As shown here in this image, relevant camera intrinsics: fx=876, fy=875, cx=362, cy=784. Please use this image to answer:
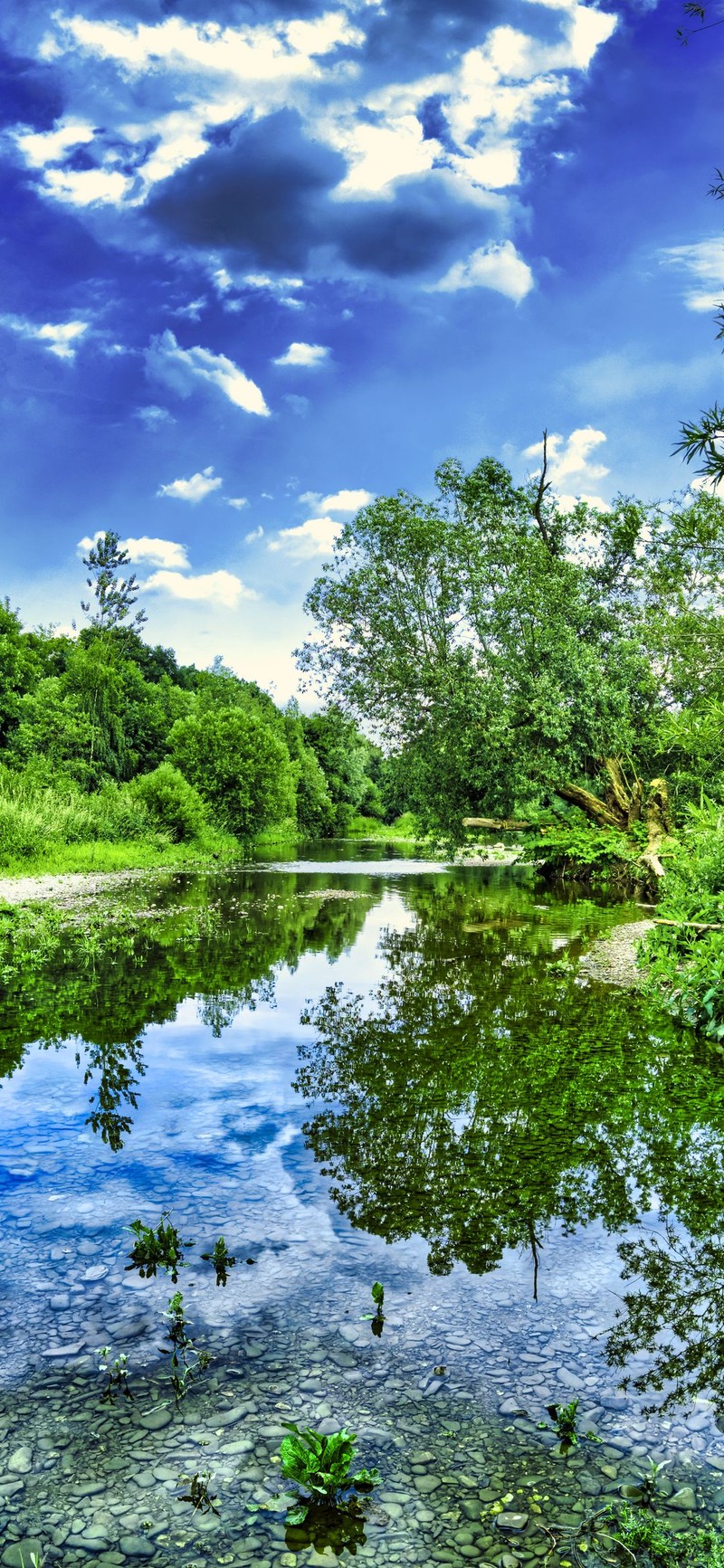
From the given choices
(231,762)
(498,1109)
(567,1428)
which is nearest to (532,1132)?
(498,1109)

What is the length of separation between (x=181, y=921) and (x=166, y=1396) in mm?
17935

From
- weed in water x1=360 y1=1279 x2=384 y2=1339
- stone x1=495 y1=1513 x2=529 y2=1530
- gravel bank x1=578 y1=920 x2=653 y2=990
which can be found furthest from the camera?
gravel bank x1=578 y1=920 x2=653 y2=990

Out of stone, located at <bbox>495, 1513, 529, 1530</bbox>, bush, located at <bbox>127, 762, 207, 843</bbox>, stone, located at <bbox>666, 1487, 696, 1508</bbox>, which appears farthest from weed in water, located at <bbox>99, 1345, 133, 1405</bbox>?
bush, located at <bbox>127, 762, 207, 843</bbox>

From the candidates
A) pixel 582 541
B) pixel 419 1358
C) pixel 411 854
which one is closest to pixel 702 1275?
pixel 419 1358

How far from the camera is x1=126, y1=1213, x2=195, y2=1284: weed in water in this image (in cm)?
558

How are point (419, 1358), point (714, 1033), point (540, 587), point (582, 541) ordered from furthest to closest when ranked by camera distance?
point (582, 541), point (540, 587), point (714, 1033), point (419, 1358)

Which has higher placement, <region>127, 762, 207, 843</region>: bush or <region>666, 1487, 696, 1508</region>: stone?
<region>127, 762, 207, 843</region>: bush

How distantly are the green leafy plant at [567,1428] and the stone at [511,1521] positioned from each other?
0.49 meters

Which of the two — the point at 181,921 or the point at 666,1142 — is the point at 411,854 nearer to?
the point at 181,921

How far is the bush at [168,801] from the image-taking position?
149 ft

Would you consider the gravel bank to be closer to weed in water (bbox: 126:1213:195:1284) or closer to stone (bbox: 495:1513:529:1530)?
weed in water (bbox: 126:1213:195:1284)

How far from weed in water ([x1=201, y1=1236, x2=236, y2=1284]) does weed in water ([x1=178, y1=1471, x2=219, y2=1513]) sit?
174 cm

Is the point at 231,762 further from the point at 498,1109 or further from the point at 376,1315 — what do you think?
the point at 376,1315

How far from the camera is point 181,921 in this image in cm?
2189
